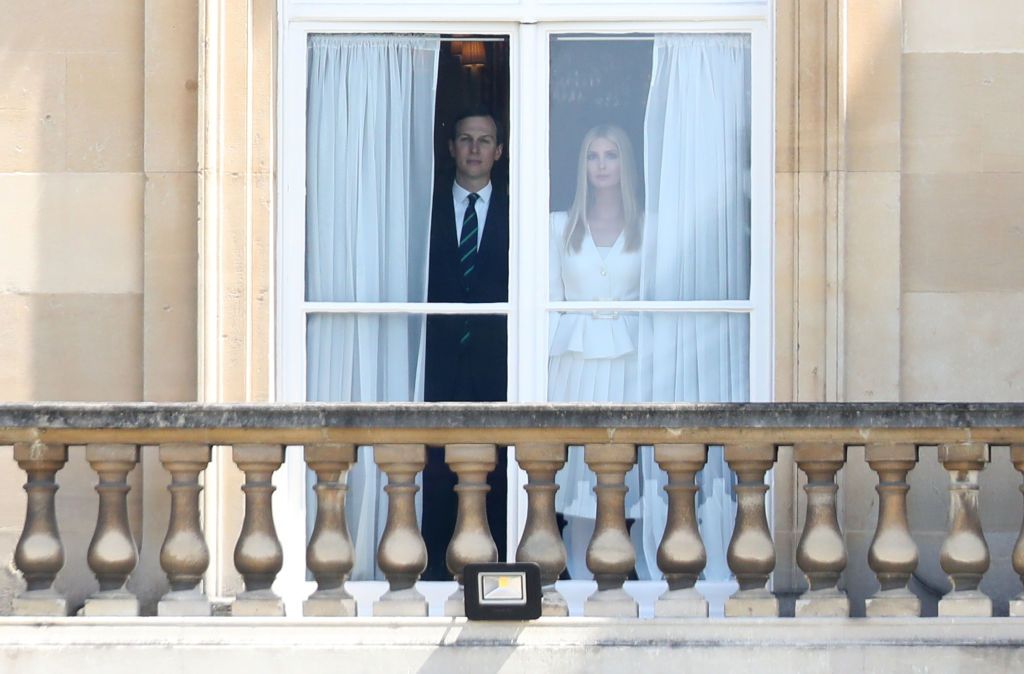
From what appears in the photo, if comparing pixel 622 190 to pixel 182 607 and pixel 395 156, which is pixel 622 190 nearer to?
pixel 395 156

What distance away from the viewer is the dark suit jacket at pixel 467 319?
713 centimetres

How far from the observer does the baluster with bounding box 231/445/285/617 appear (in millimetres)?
6074

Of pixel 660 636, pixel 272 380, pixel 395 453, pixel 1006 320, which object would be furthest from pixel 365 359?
pixel 1006 320

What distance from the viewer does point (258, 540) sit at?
608cm

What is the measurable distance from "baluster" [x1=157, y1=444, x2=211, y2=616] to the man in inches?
45.6

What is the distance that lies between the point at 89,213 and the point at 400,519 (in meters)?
1.85

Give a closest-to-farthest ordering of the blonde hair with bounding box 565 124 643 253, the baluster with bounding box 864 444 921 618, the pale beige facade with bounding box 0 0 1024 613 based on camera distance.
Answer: the baluster with bounding box 864 444 921 618, the pale beige facade with bounding box 0 0 1024 613, the blonde hair with bounding box 565 124 643 253

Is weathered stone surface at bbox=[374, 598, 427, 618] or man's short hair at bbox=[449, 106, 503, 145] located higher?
man's short hair at bbox=[449, 106, 503, 145]

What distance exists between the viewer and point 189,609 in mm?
6098

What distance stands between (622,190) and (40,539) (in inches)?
101

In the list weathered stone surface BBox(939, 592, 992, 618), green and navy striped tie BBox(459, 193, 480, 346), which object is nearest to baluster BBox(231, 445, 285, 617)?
green and navy striped tie BBox(459, 193, 480, 346)

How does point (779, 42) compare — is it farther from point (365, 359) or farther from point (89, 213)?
point (89, 213)

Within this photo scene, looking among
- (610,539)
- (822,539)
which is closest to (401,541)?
(610,539)

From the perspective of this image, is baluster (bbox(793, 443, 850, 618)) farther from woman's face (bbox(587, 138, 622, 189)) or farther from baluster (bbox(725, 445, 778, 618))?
woman's face (bbox(587, 138, 622, 189))
